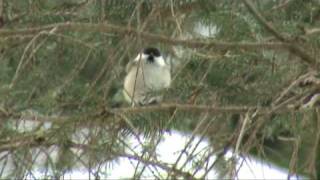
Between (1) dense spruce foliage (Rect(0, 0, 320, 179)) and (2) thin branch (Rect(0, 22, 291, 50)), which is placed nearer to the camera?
(2) thin branch (Rect(0, 22, 291, 50))

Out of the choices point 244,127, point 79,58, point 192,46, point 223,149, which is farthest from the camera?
point 79,58

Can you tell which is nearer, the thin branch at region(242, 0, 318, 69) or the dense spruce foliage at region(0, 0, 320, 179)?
the thin branch at region(242, 0, 318, 69)

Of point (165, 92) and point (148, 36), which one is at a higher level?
point (148, 36)

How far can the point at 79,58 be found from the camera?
2.26 metres

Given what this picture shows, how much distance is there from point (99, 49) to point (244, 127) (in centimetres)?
57

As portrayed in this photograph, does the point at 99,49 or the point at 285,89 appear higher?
the point at 99,49

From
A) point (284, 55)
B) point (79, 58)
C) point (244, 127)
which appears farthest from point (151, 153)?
point (284, 55)

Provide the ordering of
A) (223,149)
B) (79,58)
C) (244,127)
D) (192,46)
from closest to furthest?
1. (244,127)
2. (192,46)
3. (223,149)
4. (79,58)

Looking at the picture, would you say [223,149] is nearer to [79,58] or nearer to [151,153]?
[151,153]

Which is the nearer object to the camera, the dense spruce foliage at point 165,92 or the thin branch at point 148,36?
the thin branch at point 148,36

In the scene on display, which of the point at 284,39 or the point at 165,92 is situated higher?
the point at 284,39

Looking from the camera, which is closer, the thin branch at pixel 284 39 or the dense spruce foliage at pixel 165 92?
the thin branch at pixel 284 39

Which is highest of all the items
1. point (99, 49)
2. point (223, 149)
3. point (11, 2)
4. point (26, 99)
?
point (11, 2)

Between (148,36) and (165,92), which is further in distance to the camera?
(165,92)
